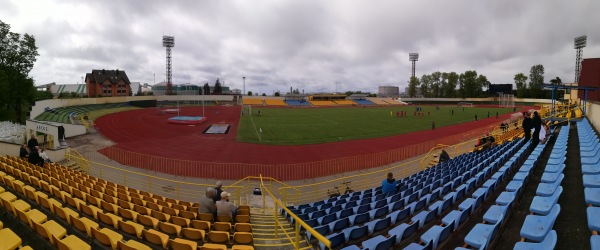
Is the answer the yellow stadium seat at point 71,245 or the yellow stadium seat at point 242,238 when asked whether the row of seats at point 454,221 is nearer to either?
the yellow stadium seat at point 242,238

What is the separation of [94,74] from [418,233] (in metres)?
116

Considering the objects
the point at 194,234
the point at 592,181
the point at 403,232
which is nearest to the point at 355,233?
the point at 403,232

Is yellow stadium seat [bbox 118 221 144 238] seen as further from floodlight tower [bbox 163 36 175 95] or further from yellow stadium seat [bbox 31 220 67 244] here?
floodlight tower [bbox 163 36 175 95]

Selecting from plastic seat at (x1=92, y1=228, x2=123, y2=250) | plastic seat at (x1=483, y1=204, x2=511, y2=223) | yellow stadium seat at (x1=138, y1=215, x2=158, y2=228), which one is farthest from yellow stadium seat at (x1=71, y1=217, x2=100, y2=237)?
plastic seat at (x1=483, y1=204, x2=511, y2=223)

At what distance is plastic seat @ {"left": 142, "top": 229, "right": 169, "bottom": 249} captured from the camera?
5.82 metres

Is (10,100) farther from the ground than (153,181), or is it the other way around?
(10,100)

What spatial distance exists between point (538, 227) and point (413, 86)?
14606 cm

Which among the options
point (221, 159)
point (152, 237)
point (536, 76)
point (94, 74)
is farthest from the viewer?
point (536, 76)

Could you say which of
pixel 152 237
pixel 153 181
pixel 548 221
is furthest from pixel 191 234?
pixel 153 181

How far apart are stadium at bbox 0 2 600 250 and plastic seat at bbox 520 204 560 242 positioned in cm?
2

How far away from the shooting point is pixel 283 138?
106ft

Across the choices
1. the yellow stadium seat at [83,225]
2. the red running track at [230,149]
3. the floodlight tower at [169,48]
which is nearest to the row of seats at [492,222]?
A: the yellow stadium seat at [83,225]

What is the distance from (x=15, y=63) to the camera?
128 ft

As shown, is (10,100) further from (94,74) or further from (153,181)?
(94,74)
